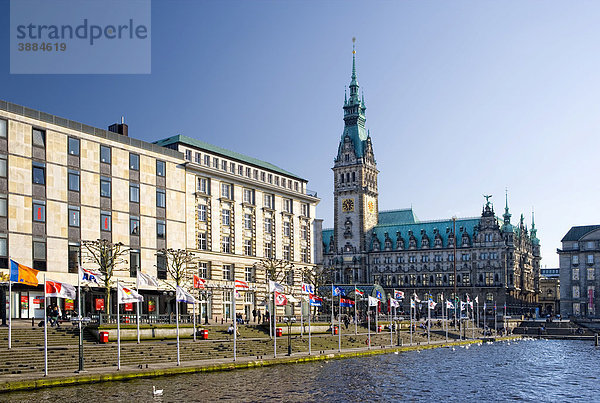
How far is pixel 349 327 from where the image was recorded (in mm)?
116750

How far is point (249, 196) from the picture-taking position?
118 metres

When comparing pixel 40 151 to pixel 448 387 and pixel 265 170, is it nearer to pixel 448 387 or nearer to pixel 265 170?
pixel 265 170

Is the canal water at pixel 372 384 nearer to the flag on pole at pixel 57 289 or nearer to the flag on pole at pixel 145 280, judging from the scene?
the flag on pole at pixel 57 289

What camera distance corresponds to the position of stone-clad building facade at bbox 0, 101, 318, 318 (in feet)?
265

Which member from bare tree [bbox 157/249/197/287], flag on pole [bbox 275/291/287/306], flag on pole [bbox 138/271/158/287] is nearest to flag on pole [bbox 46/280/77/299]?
flag on pole [bbox 138/271/158/287]

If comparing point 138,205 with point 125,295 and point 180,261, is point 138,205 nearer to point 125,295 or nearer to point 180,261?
point 180,261

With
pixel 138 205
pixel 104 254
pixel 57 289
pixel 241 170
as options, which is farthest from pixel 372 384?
pixel 241 170

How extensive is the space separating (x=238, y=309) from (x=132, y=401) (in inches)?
2615

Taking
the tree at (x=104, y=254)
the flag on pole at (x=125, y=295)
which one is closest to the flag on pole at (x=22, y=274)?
the flag on pole at (x=125, y=295)

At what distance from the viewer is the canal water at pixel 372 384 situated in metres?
49.3

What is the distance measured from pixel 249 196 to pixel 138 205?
2587 centimetres

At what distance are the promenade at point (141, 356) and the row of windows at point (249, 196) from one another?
2642 centimetres

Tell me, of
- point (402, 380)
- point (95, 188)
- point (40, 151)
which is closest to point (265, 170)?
point (95, 188)

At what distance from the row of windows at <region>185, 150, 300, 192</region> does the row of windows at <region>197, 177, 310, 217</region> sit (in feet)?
8.75
